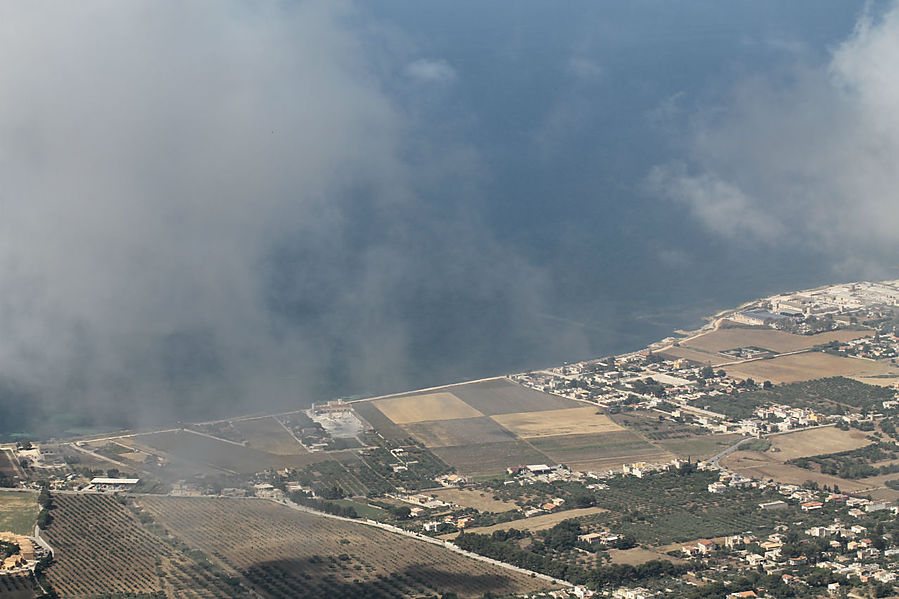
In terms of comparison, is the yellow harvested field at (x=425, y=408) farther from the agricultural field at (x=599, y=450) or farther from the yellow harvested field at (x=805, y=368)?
the yellow harvested field at (x=805, y=368)

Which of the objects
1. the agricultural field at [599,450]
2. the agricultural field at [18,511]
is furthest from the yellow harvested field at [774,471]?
the agricultural field at [18,511]

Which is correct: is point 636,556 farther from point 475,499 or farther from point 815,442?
point 815,442

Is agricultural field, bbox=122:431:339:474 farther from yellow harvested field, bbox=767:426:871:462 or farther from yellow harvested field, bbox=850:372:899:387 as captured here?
yellow harvested field, bbox=850:372:899:387

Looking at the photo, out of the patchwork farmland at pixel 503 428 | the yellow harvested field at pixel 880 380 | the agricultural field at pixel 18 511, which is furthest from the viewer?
the yellow harvested field at pixel 880 380

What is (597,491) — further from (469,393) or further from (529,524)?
(469,393)

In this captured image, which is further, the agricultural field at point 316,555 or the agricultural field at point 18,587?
the agricultural field at point 316,555

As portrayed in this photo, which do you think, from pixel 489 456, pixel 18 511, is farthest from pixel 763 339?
pixel 18 511

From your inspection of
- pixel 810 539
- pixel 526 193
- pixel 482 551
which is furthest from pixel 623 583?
pixel 526 193
